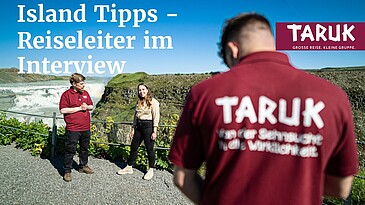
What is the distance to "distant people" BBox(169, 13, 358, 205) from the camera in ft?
4.22

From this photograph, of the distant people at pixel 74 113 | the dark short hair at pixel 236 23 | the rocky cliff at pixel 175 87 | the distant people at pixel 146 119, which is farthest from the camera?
the rocky cliff at pixel 175 87

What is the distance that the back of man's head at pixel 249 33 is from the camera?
54.4 inches

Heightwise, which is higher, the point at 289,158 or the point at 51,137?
the point at 289,158

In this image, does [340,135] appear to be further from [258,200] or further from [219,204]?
[219,204]

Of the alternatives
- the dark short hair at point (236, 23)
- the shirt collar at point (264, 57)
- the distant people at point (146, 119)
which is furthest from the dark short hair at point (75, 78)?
the shirt collar at point (264, 57)

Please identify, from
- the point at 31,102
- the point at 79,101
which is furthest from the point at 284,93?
the point at 31,102

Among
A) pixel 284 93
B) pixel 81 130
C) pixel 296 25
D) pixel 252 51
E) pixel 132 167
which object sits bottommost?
pixel 132 167

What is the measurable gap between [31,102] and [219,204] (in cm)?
2562

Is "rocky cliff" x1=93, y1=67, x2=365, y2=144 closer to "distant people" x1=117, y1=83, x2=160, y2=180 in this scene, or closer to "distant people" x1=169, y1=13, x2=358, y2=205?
"distant people" x1=117, y1=83, x2=160, y2=180

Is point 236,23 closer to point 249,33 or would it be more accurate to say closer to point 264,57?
point 249,33

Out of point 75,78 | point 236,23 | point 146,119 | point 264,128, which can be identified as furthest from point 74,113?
point 264,128

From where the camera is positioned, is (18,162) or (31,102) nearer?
(18,162)

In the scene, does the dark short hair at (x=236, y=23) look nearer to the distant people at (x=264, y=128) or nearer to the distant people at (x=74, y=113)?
the distant people at (x=264, y=128)

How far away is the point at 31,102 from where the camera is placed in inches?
973
